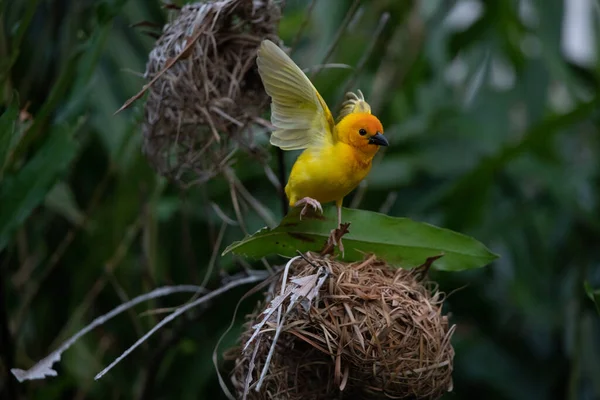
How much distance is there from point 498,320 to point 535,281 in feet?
0.81

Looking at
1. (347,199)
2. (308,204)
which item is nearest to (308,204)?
(308,204)

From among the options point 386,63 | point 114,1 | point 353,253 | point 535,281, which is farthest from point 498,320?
point 114,1

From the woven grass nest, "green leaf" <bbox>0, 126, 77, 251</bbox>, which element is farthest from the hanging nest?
the woven grass nest

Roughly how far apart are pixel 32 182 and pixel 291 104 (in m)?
0.82

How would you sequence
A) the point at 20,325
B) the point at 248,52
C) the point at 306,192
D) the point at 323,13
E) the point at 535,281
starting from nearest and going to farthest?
the point at 306,192, the point at 248,52, the point at 20,325, the point at 323,13, the point at 535,281

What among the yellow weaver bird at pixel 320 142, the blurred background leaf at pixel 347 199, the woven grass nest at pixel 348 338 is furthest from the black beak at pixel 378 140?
the blurred background leaf at pixel 347 199

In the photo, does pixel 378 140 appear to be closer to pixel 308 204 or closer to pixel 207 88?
pixel 308 204

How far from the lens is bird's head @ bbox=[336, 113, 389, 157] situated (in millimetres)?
1746

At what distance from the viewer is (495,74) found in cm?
420

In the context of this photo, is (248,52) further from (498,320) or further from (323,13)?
(498,320)

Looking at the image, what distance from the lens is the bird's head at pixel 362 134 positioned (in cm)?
175

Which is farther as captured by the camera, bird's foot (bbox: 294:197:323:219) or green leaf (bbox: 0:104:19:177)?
green leaf (bbox: 0:104:19:177)

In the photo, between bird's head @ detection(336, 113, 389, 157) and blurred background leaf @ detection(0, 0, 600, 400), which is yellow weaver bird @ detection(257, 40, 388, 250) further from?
blurred background leaf @ detection(0, 0, 600, 400)

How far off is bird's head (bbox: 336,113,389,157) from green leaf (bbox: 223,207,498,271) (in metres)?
0.15
